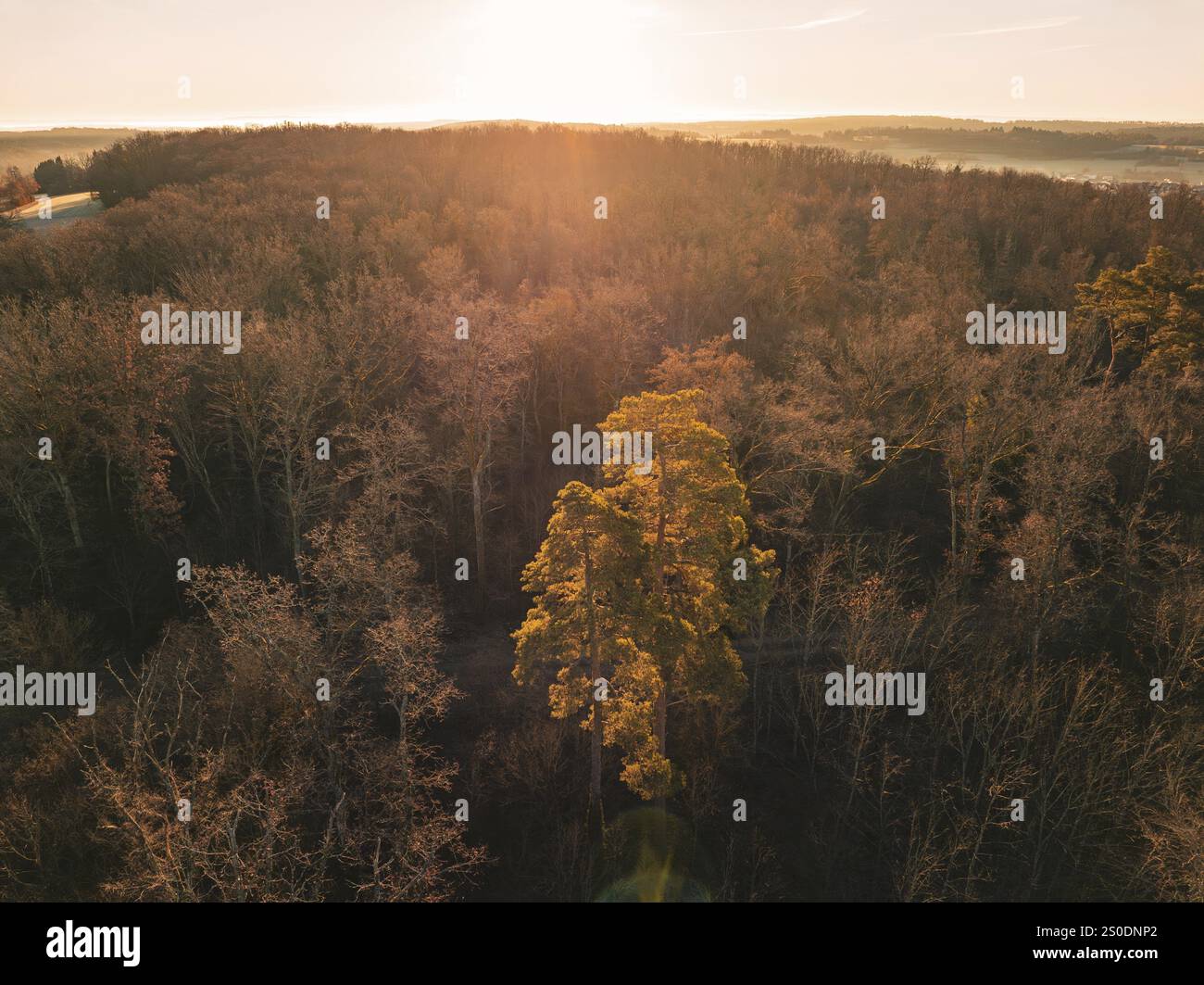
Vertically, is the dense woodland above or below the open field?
below

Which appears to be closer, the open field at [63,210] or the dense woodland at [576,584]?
the dense woodland at [576,584]

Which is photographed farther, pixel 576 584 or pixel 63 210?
Result: pixel 63 210

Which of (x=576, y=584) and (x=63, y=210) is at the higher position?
(x=63, y=210)

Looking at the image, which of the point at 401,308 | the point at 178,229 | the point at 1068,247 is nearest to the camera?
the point at 401,308

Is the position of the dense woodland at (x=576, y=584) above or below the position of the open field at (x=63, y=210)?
below

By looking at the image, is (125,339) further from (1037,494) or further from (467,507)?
(1037,494)

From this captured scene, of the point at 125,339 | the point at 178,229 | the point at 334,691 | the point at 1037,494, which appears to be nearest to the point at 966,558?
the point at 1037,494

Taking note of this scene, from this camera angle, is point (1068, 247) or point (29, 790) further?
point (1068, 247)

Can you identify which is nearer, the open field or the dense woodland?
the dense woodland
